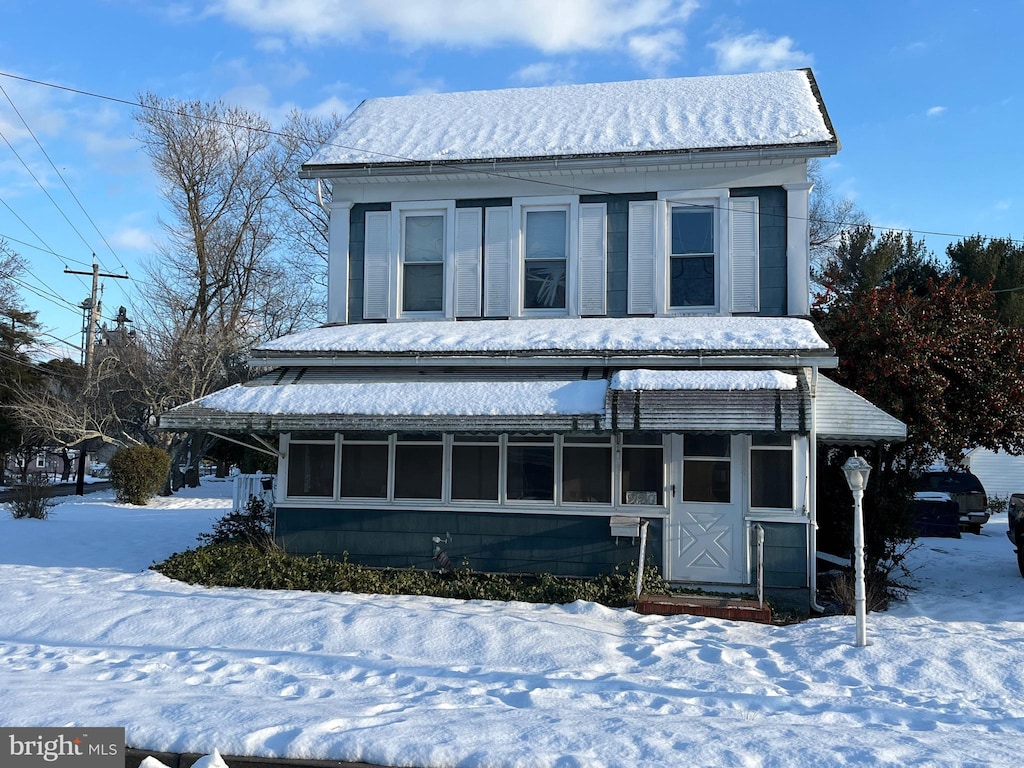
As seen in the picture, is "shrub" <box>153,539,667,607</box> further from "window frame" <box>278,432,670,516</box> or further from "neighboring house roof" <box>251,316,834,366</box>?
"neighboring house roof" <box>251,316,834,366</box>

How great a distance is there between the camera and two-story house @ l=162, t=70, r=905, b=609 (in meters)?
10.3

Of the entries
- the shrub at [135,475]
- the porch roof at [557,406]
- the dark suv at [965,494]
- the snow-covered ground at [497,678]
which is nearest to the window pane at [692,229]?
the porch roof at [557,406]

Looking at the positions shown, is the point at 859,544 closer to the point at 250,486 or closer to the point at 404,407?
the point at 404,407

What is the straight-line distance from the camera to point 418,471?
1148 centimetres

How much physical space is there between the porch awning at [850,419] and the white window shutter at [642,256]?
290 centimetres

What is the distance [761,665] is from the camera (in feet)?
25.8

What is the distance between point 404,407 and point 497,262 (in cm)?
339

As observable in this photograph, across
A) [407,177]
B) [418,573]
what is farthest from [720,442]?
[407,177]

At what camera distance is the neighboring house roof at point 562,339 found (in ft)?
34.8

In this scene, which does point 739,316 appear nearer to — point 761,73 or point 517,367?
point 517,367

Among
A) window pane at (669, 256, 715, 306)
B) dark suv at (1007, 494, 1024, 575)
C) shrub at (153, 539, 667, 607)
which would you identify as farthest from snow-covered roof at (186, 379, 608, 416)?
dark suv at (1007, 494, 1024, 575)

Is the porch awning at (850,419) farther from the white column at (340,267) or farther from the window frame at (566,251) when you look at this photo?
the white column at (340,267)

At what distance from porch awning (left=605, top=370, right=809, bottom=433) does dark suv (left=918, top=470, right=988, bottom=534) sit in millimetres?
12749

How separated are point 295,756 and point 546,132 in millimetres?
10489
